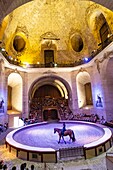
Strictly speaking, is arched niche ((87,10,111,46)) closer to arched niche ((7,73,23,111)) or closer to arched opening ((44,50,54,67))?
arched opening ((44,50,54,67))

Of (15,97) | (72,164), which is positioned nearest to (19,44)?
(15,97)

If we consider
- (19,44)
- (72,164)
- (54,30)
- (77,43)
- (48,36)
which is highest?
(54,30)

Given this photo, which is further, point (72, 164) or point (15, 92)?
point (15, 92)

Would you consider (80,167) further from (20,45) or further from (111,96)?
(20,45)

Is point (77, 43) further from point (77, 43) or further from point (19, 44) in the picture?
point (19, 44)

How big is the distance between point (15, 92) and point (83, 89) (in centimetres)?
1165

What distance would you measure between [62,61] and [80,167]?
61.9 feet

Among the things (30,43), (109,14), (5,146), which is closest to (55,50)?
(30,43)

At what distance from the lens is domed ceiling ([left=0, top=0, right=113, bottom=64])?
18.0m

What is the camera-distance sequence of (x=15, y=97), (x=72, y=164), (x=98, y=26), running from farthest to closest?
(x=15, y=97) < (x=98, y=26) < (x=72, y=164)

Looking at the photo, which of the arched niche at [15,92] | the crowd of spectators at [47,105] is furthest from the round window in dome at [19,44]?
the crowd of spectators at [47,105]

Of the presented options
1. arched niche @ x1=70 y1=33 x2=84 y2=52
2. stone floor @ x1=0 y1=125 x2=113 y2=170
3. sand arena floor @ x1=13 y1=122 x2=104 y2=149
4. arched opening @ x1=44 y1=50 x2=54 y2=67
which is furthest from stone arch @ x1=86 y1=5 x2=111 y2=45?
stone floor @ x1=0 y1=125 x2=113 y2=170

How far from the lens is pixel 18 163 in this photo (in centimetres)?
620

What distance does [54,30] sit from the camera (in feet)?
71.3
